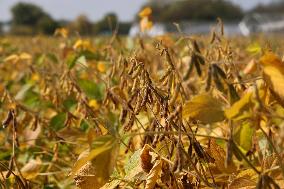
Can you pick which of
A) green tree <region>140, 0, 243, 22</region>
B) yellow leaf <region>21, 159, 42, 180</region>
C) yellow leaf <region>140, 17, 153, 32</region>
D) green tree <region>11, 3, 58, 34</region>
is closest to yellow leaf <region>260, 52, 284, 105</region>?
yellow leaf <region>21, 159, 42, 180</region>

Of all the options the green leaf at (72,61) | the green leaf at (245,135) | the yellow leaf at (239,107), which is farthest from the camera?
the green leaf at (72,61)

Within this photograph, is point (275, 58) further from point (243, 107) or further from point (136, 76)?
point (136, 76)

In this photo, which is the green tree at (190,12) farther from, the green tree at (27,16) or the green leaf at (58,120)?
the green leaf at (58,120)

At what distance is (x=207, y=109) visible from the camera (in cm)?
59

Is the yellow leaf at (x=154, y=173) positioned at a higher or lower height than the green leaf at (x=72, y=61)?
lower

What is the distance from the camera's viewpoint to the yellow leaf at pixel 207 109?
58cm

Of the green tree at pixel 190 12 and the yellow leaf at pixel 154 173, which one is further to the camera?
the green tree at pixel 190 12

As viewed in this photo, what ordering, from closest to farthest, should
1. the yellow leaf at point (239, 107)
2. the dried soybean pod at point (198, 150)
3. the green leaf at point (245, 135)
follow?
the yellow leaf at point (239, 107), the dried soybean pod at point (198, 150), the green leaf at point (245, 135)

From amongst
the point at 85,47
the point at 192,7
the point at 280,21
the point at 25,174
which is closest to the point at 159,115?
the point at 25,174

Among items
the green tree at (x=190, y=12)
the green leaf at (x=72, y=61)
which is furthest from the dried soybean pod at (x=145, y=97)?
the green tree at (x=190, y=12)

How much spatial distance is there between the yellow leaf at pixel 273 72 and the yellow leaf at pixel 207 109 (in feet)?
0.20

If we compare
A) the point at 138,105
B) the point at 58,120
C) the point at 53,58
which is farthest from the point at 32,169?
the point at 53,58

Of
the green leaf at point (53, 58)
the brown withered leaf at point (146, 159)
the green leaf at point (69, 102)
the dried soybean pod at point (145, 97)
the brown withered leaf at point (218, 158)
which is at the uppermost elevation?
the dried soybean pod at point (145, 97)

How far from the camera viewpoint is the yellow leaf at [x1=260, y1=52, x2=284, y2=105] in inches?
23.0
